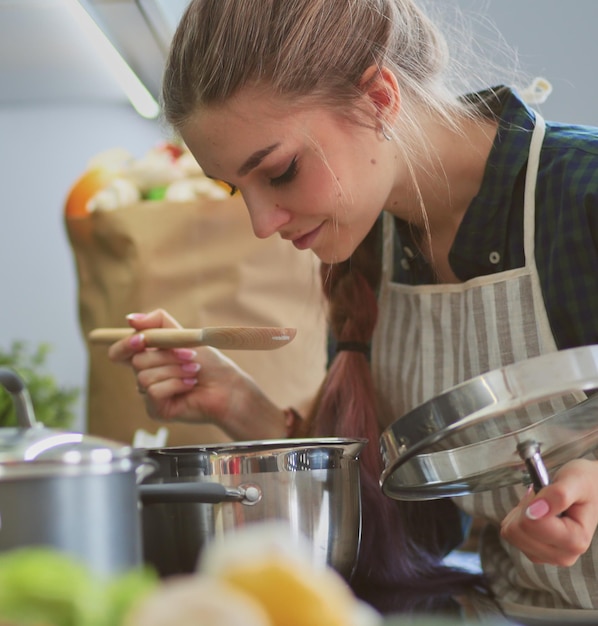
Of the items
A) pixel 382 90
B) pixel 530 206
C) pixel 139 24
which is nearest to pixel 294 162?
pixel 382 90

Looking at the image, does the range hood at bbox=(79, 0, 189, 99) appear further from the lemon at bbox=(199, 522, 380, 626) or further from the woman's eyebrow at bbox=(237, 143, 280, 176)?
the lemon at bbox=(199, 522, 380, 626)

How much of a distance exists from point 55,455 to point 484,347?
2.01ft

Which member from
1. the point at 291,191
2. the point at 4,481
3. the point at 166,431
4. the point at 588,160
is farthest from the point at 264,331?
the point at 166,431

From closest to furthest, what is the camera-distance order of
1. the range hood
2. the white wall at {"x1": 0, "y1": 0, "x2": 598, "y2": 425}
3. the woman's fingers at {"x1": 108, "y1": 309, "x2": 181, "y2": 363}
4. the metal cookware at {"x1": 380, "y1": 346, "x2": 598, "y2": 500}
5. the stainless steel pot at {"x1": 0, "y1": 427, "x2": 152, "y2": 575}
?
1. the stainless steel pot at {"x1": 0, "y1": 427, "x2": 152, "y2": 575}
2. the metal cookware at {"x1": 380, "y1": 346, "x2": 598, "y2": 500}
3. the woman's fingers at {"x1": 108, "y1": 309, "x2": 181, "y2": 363}
4. the range hood
5. the white wall at {"x1": 0, "y1": 0, "x2": 598, "y2": 425}

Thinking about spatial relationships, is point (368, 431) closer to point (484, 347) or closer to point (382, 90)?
point (484, 347)

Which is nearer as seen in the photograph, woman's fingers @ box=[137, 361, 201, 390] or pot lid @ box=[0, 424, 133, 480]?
pot lid @ box=[0, 424, 133, 480]

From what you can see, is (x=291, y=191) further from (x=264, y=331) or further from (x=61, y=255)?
(x=61, y=255)

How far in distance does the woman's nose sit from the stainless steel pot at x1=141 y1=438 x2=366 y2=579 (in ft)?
0.83

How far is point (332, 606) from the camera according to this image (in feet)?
0.74

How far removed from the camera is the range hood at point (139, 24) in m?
1.07

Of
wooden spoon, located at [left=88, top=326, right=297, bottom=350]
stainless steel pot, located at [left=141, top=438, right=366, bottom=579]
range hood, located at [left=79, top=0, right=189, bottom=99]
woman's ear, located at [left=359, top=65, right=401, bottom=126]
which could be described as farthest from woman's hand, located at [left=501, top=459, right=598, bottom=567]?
range hood, located at [left=79, top=0, right=189, bottom=99]

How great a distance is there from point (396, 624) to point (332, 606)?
1.6 inches

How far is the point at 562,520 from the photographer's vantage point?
2.03ft

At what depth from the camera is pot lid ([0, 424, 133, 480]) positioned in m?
0.34
